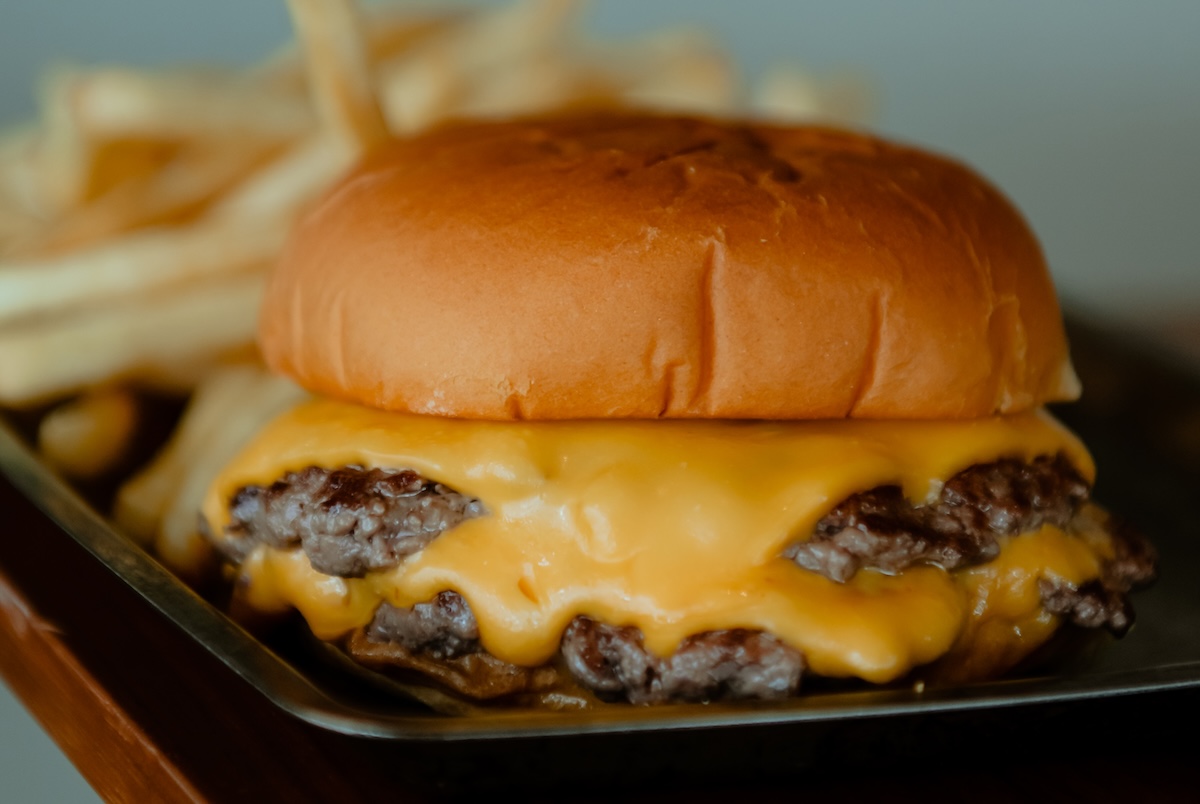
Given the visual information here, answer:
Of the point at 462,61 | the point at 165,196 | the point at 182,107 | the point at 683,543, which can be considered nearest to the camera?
the point at 683,543

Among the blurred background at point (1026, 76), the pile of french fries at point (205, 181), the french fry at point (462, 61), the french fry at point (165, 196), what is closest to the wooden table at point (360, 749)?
the pile of french fries at point (205, 181)

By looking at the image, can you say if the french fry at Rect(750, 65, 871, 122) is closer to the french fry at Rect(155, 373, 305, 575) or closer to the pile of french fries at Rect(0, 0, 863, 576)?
the pile of french fries at Rect(0, 0, 863, 576)

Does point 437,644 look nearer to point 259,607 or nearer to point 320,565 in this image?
point 320,565

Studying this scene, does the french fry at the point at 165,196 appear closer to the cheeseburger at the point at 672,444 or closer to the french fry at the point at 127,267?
the french fry at the point at 127,267

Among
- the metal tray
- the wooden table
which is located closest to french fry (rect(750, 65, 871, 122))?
the metal tray

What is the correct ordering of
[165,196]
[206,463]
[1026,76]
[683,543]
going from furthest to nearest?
[1026,76], [165,196], [206,463], [683,543]

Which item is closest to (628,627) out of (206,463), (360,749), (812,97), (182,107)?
(360,749)

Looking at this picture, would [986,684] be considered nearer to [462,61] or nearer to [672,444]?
[672,444]

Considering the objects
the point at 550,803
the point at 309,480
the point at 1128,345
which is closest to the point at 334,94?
the point at 309,480
